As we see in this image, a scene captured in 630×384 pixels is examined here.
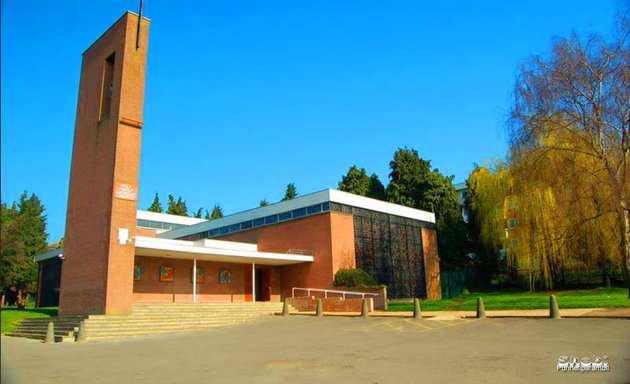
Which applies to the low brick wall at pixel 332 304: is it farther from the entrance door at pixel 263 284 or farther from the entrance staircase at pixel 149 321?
the entrance door at pixel 263 284

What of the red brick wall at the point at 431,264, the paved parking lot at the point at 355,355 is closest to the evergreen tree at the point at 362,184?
the red brick wall at the point at 431,264

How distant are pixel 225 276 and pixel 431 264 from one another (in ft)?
53.2

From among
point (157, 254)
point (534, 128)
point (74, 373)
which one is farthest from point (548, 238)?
point (74, 373)

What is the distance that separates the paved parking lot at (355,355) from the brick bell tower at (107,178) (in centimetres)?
484

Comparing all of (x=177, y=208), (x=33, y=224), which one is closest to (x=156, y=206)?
(x=177, y=208)

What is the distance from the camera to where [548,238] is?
29062mm

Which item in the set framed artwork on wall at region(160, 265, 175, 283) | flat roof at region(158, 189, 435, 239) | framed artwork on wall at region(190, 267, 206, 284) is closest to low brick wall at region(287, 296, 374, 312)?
framed artwork on wall at region(190, 267, 206, 284)

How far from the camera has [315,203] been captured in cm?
3291

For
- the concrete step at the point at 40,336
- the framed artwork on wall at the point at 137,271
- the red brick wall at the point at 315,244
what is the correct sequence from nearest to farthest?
the concrete step at the point at 40,336 < the framed artwork on wall at the point at 137,271 < the red brick wall at the point at 315,244

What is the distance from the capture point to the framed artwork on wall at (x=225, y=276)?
108 feet

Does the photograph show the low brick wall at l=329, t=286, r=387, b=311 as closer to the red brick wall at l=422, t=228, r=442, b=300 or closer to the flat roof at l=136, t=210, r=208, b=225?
the red brick wall at l=422, t=228, r=442, b=300

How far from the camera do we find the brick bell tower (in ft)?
71.3

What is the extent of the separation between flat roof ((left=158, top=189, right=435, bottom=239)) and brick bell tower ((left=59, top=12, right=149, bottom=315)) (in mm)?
12699

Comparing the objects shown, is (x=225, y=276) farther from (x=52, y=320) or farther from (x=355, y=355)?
(x=355, y=355)
